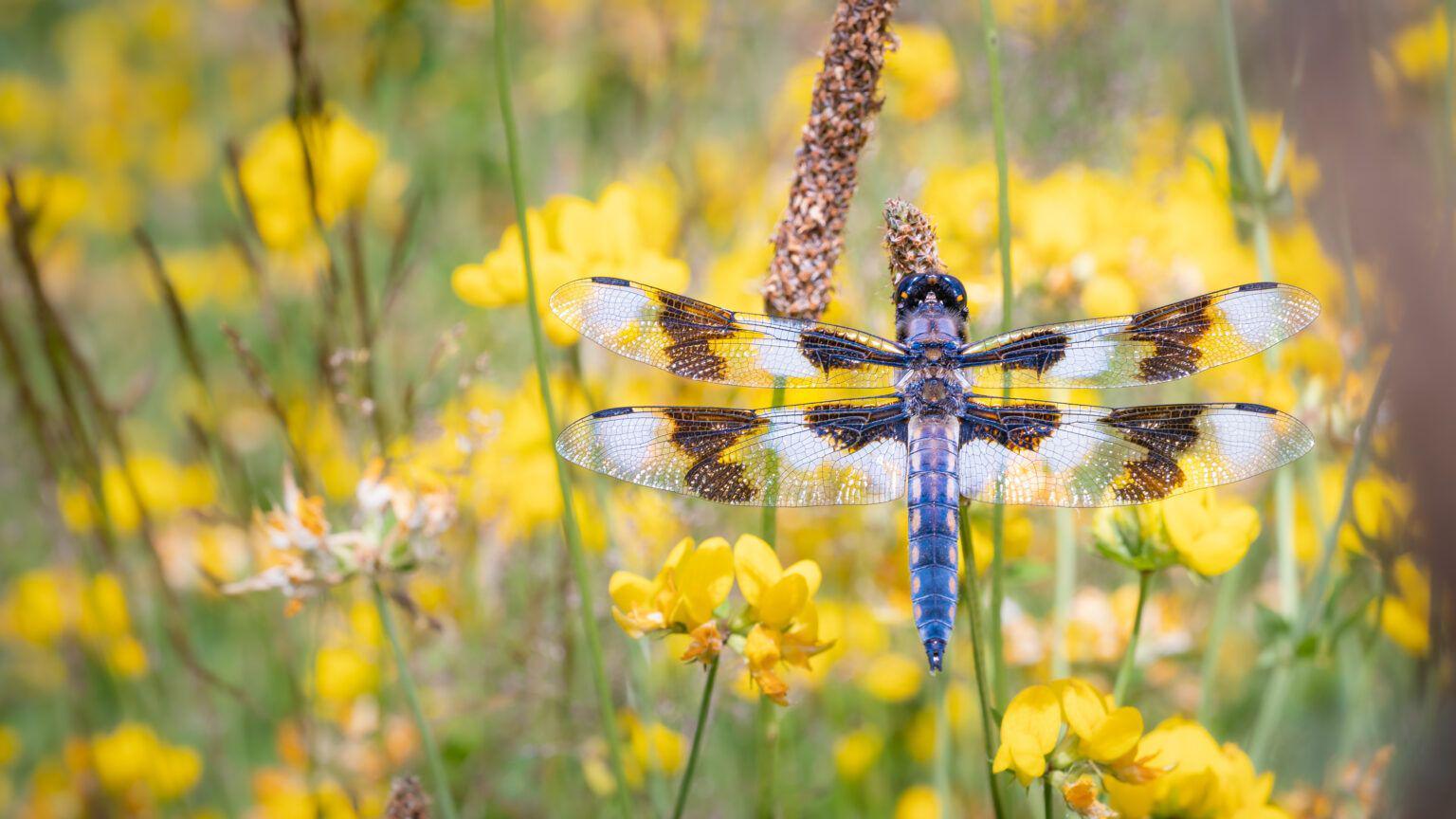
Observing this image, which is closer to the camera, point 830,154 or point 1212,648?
point 830,154

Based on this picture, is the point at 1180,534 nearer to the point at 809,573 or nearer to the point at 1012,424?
the point at 1012,424

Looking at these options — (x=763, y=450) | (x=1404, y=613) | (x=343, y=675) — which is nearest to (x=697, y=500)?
(x=763, y=450)

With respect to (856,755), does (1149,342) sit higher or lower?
higher

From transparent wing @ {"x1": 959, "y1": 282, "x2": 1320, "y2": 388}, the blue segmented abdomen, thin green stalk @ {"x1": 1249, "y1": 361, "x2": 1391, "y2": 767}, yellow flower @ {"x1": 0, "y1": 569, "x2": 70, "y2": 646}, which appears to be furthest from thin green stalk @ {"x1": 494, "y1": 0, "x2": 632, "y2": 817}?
yellow flower @ {"x1": 0, "y1": 569, "x2": 70, "y2": 646}

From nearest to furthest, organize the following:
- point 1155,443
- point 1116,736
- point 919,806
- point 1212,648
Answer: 1. point 1116,736
2. point 1155,443
3. point 1212,648
4. point 919,806

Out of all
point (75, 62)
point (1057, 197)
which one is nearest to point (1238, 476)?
point (1057, 197)

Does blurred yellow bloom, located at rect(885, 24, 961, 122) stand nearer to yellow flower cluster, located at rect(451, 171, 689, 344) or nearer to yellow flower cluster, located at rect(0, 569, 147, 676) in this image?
yellow flower cluster, located at rect(451, 171, 689, 344)

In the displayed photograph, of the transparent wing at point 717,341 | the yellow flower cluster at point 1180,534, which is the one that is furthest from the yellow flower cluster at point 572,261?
the yellow flower cluster at point 1180,534
